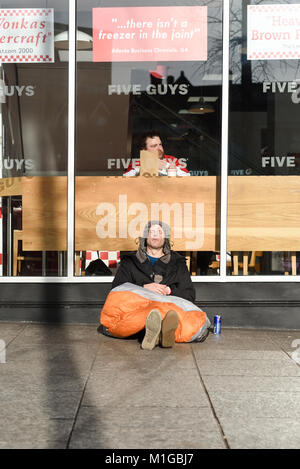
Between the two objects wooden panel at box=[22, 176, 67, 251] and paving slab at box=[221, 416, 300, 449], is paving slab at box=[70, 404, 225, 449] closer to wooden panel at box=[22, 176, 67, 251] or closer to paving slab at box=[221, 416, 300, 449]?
paving slab at box=[221, 416, 300, 449]

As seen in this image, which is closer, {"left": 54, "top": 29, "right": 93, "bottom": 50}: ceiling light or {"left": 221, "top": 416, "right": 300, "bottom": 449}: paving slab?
{"left": 221, "top": 416, "right": 300, "bottom": 449}: paving slab

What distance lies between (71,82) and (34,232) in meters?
1.62

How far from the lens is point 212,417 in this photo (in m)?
4.10

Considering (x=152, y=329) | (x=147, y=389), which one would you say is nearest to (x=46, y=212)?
(x=152, y=329)

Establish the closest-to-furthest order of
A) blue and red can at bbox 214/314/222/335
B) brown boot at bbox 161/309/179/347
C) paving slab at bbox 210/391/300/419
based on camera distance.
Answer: paving slab at bbox 210/391/300/419
brown boot at bbox 161/309/179/347
blue and red can at bbox 214/314/222/335

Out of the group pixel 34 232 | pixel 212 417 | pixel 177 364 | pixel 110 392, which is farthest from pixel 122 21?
pixel 212 417

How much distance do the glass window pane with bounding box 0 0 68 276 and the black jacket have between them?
3.06ft

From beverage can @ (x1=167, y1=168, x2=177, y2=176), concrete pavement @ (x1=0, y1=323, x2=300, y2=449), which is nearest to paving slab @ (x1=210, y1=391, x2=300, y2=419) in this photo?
concrete pavement @ (x1=0, y1=323, x2=300, y2=449)

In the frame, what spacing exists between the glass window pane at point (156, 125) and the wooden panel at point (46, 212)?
171 millimetres

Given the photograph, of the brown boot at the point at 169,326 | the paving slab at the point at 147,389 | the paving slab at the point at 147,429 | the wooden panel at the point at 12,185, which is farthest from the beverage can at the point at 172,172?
the paving slab at the point at 147,429

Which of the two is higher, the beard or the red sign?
the red sign

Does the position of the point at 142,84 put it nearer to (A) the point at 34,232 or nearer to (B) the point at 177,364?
(A) the point at 34,232

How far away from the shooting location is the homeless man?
19.7ft

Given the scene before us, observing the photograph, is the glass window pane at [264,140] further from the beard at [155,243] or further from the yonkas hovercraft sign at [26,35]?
the yonkas hovercraft sign at [26,35]
